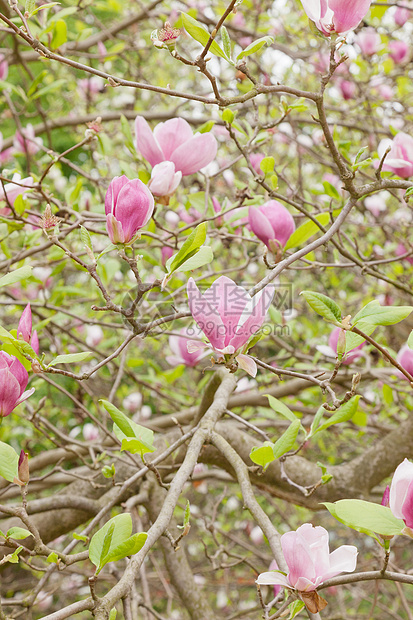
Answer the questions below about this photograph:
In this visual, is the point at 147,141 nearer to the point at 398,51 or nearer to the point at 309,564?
the point at 309,564

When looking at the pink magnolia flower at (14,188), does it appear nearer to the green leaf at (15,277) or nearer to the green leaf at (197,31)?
the green leaf at (15,277)

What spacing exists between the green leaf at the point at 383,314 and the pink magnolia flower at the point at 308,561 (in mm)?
273

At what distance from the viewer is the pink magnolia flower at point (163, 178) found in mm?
940

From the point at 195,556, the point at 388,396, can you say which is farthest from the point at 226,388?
the point at 195,556

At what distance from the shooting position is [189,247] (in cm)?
75

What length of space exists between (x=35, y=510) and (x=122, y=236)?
0.78 metres

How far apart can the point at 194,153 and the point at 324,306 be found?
43 cm

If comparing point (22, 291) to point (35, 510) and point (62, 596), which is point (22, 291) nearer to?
point (35, 510)

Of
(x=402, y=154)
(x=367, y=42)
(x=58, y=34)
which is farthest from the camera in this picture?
(x=367, y=42)

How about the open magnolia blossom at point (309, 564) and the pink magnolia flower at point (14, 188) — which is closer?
the open magnolia blossom at point (309, 564)

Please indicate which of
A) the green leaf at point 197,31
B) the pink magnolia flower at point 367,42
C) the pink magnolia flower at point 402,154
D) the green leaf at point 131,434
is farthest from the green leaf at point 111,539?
the pink magnolia flower at point 367,42

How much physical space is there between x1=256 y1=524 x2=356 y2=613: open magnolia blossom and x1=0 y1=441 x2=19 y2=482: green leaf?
0.36 meters

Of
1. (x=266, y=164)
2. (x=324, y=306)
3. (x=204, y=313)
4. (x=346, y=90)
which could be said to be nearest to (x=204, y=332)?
(x=204, y=313)

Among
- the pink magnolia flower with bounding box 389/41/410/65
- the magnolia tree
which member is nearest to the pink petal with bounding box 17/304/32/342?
the magnolia tree
